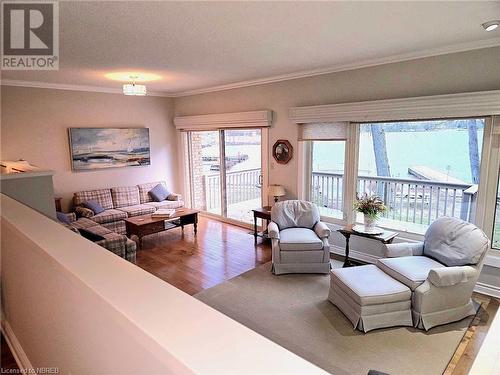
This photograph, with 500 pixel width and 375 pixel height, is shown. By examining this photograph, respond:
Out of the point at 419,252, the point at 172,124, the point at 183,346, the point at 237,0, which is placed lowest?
the point at 419,252

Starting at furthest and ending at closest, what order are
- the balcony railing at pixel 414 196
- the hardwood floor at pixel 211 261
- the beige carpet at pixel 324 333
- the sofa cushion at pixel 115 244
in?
the balcony railing at pixel 414 196 → the sofa cushion at pixel 115 244 → the hardwood floor at pixel 211 261 → the beige carpet at pixel 324 333

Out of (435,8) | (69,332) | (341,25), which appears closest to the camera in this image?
(69,332)

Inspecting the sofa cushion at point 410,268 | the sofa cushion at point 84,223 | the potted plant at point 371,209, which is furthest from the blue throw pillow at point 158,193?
the sofa cushion at point 410,268

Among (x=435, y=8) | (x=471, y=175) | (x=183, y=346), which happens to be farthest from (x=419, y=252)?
(x=183, y=346)

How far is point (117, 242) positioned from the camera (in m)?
3.57

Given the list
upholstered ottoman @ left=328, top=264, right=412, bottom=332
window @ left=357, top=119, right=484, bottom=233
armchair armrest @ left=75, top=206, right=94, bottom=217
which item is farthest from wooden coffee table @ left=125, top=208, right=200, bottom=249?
upholstered ottoman @ left=328, top=264, right=412, bottom=332

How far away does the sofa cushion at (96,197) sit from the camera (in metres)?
5.34

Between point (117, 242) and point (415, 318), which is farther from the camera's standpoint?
point (117, 242)

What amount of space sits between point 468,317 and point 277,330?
1819mm

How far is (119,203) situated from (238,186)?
228 cm

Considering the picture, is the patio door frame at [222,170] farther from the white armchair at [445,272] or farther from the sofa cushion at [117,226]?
the white armchair at [445,272]

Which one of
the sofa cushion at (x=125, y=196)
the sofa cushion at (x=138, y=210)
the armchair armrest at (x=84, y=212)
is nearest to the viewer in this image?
the armchair armrest at (x=84, y=212)

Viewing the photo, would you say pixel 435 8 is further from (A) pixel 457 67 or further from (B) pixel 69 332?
(B) pixel 69 332

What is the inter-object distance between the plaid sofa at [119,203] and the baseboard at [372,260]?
3065 mm
